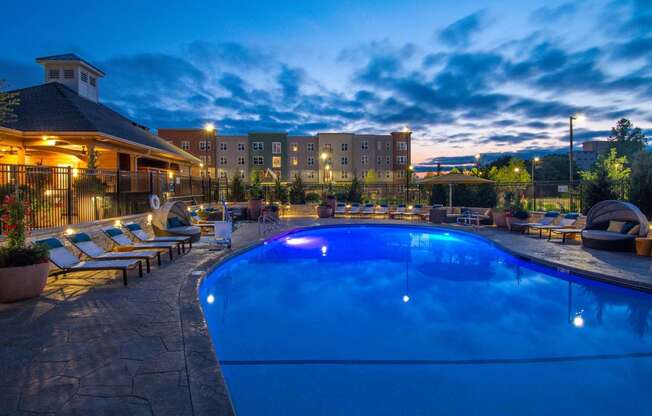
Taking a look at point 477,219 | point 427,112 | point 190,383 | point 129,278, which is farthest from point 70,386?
point 427,112

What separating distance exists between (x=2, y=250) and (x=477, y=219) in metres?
14.7

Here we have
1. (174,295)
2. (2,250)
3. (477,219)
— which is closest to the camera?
(2,250)

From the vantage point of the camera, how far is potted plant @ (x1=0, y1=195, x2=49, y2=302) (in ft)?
17.0

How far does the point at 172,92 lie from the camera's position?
5825 centimetres

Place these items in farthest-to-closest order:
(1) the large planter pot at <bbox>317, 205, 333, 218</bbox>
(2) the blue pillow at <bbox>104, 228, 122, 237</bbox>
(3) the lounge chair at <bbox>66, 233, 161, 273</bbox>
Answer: (1) the large planter pot at <bbox>317, 205, 333, 218</bbox>, (2) the blue pillow at <bbox>104, 228, 122, 237</bbox>, (3) the lounge chair at <bbox>66, 233, 161, 273</bbox>

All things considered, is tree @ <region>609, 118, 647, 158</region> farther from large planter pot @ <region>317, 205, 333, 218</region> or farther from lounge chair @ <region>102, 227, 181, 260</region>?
lounge chair @ <region>102, 227, 181, 260</region>

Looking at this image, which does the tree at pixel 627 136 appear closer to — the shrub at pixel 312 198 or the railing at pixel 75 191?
the shrub at pixel 312 198

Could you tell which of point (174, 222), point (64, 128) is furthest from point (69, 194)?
point (64, 128)

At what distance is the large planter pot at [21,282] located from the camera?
16.9ft

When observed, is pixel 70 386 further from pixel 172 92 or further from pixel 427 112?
pixel 172 92

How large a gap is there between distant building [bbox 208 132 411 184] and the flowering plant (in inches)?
1733

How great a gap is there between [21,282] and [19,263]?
29cm

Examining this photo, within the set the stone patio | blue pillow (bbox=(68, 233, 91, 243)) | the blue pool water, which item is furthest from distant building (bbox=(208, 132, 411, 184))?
the stone patio

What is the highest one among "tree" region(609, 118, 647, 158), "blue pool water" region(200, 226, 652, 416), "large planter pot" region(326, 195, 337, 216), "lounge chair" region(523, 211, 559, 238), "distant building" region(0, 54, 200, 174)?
"tree" region(609, 118, 647, 158)
